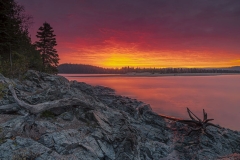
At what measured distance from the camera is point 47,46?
41.9 m

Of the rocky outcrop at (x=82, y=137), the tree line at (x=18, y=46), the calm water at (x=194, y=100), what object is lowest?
the calm water at (x=194, y=100)

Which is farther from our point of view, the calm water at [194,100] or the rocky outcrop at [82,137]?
the calm water at [194,100]

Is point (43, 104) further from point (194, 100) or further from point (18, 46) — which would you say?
point (194, 100)

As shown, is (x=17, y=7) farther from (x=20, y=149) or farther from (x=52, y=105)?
(x=20, y=149)

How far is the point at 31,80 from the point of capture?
19188 millimetres

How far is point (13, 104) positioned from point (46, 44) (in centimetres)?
3659

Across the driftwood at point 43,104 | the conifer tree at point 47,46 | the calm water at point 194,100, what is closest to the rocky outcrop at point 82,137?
the driftwood at point 43,104

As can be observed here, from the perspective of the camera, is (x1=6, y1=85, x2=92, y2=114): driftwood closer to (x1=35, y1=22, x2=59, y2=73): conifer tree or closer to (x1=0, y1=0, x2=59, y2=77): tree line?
(x1=0, y1=0, x2=59, y2=77): tree line

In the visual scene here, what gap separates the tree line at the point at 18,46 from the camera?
75.5 feet

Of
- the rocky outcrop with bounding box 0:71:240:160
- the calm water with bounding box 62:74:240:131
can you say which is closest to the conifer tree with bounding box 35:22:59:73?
the calm water with bounding box 62:74:240:131

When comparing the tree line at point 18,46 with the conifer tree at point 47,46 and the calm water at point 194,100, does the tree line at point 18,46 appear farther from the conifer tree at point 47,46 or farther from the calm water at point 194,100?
the calm water at point 194,100

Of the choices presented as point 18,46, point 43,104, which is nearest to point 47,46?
point 18,46

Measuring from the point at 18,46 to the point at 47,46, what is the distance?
1502 centimetres

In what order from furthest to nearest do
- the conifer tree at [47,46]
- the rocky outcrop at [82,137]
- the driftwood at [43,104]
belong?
the conifer tree at [47,46] → the driftwood at [43,104] → the rocky outcrop at [82,137]
